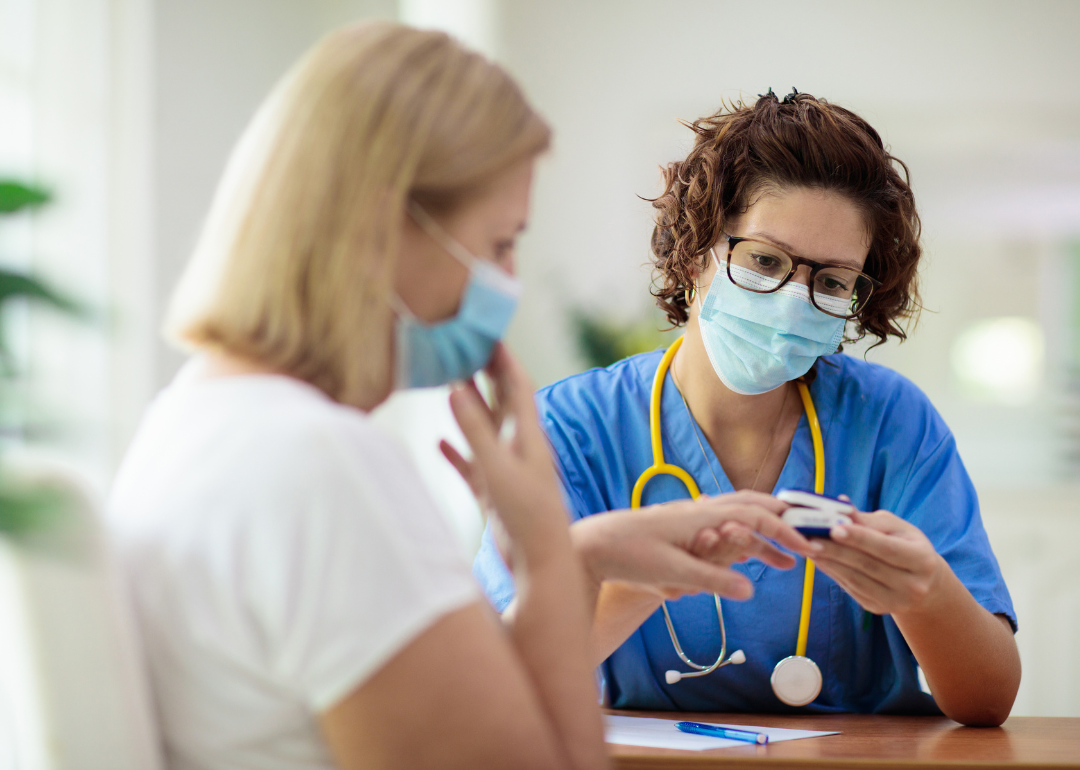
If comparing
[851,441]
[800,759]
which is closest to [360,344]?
[800,759]

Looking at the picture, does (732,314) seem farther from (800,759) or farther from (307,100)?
(307,100)

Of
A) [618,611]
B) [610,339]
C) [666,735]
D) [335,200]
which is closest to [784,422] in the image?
[618,611]

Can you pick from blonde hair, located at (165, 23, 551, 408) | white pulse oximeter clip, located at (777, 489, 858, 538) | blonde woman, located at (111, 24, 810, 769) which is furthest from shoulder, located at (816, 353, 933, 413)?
blonde hair, located at (165, 23, 551, 408)

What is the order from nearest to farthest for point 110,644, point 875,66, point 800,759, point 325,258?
point 110,644 → point 325,258 → point 800,759 → point 875,66

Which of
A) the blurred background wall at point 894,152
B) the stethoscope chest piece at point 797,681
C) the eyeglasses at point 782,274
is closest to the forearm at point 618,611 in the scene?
the stethoscope chest piece at point 797,681

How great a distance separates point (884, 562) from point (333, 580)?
2.45ft

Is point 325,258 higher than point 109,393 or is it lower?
higher

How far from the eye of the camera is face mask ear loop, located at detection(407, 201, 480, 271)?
0.83m

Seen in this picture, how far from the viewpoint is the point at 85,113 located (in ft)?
7.46

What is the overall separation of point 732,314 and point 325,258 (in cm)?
82

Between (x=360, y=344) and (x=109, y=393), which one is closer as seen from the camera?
(x=360, y=344)

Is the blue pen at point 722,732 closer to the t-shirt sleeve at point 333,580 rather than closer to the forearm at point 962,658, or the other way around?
the forearm at point 962,658

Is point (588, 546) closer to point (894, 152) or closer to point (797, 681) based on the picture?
point (797, 681)

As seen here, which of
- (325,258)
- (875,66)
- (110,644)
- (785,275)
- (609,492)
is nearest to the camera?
(110,644)
